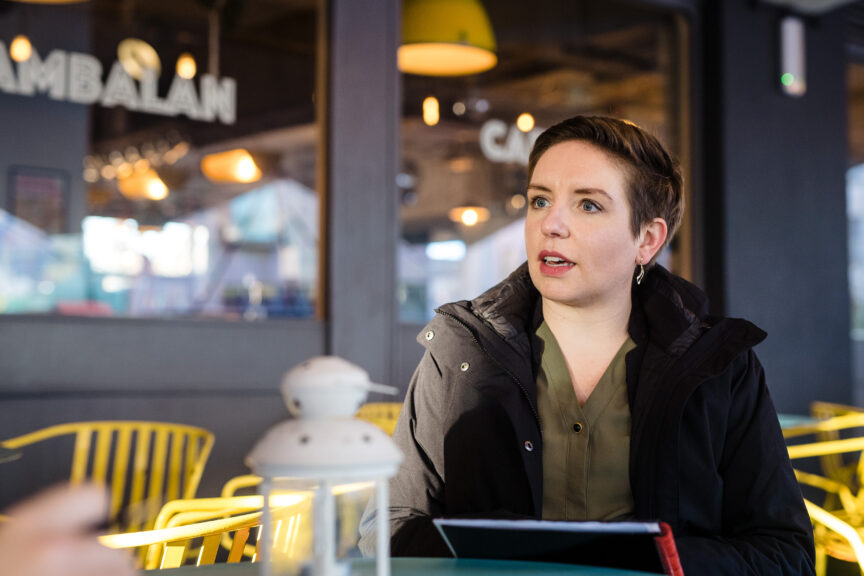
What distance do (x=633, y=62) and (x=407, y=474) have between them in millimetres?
4392

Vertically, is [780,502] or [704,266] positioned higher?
[704,266]

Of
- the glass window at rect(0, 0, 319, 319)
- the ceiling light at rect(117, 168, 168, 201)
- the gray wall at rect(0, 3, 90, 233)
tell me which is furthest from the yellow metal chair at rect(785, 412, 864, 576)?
the ceiling light at rect(117, 168, 168, 201)

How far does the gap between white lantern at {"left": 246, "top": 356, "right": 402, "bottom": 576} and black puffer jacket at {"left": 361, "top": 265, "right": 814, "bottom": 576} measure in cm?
55

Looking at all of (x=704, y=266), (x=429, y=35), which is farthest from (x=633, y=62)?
(x=429, y=35)

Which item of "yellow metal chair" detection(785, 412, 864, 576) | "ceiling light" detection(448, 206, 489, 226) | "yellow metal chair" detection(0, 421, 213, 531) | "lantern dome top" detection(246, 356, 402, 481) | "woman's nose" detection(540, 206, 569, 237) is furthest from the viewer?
"ceiling light" detection(448, 206, 489, 226)

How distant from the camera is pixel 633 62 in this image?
17.8ft

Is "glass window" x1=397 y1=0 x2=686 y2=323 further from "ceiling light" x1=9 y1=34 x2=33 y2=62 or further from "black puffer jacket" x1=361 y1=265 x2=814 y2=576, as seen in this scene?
"black puffer jacket" x1=361 y1=265 x2=814 y2=576

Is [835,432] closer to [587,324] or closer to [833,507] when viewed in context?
[833,507]

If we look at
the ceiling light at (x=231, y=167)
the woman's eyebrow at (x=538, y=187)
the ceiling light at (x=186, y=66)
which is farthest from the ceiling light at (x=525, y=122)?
the woman's eyebrow at (x=538, y=187)

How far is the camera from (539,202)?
1708 millimetres

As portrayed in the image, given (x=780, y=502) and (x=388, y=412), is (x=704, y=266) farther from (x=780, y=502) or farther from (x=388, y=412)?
(x=780, y=502)

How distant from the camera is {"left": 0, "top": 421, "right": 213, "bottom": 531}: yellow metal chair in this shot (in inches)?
117

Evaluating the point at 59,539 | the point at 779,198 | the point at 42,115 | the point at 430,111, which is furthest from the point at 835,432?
the point at 59,539

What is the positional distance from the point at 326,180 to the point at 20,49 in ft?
4.53
